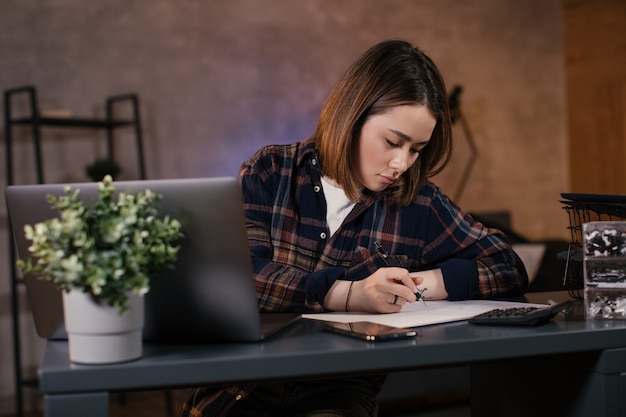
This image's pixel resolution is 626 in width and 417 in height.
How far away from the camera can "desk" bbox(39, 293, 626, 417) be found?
0.91 metres

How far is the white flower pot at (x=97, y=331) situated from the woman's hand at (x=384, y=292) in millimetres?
527

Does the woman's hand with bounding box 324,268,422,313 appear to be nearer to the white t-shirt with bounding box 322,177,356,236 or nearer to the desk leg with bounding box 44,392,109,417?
the white t-shirt with bounding box 322,177,356,236

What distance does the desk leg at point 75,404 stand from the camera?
2.96 ft

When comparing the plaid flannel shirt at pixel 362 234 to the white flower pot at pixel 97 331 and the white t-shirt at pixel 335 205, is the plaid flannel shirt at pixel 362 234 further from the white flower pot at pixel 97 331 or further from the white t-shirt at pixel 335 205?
the white flower pot at pixel 97 331

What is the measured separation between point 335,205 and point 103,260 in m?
0.85

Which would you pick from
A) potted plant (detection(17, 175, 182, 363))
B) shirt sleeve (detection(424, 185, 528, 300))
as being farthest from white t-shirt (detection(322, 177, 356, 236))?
potted plant (detection(17, 175, 182, 363))

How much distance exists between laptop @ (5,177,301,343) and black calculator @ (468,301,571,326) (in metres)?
0.32

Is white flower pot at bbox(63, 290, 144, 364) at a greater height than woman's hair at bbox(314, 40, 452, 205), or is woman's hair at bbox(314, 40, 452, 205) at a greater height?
woman's hair at bbox(314, 40, 452, 205)

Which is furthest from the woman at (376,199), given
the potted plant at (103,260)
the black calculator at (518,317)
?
the potted plant at (103,260)

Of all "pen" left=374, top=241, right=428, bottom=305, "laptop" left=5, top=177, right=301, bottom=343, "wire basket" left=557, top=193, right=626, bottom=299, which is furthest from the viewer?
"pen" left=374, top=241, right=428, bottom=305

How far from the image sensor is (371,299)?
1.37 metres

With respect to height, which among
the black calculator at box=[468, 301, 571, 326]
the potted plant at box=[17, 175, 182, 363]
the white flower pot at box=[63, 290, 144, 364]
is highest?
the potted plant at box=[17, 175, 182, 363]

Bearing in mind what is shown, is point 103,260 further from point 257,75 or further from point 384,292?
point 257,75

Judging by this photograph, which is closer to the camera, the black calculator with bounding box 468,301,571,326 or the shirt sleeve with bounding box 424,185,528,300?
the black calculator with bounding box 468,301,571,326
